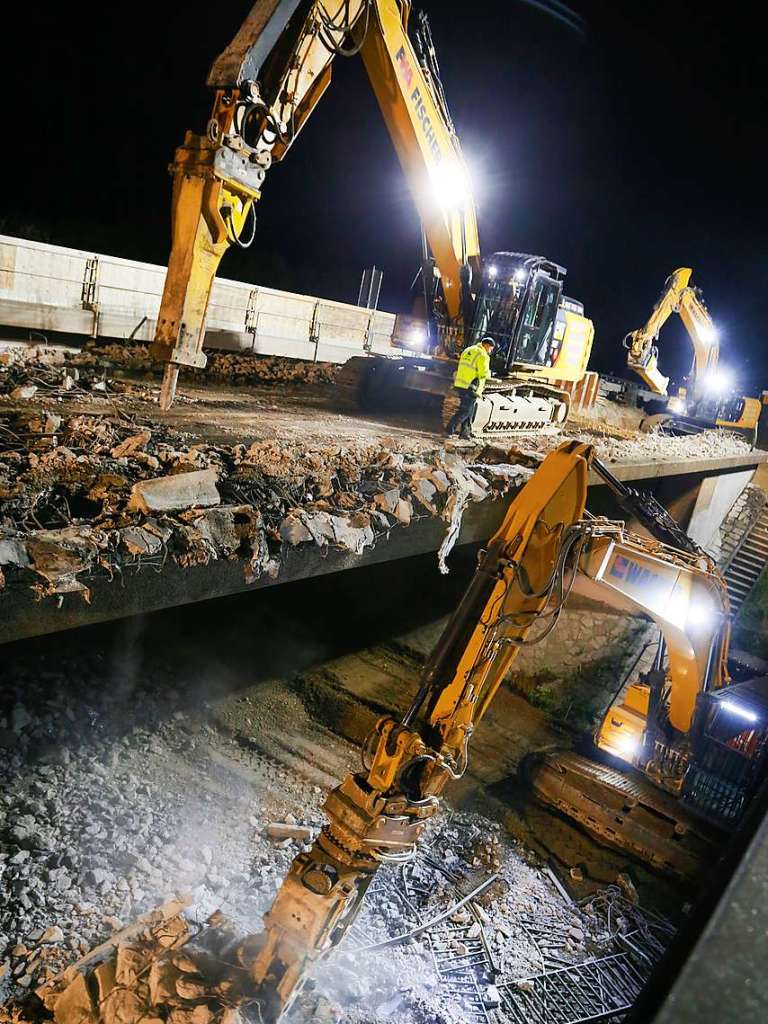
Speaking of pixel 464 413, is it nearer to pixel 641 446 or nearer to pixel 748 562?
pixel 641 446

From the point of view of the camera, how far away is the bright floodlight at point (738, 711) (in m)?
7.12

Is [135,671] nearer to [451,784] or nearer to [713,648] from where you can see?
[451,784]

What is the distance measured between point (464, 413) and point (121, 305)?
18.5ft

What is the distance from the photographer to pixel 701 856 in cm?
704

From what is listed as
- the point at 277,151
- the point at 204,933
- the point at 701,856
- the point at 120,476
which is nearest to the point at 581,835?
the point at 701,856

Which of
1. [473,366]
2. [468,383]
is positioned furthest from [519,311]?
[468,383]

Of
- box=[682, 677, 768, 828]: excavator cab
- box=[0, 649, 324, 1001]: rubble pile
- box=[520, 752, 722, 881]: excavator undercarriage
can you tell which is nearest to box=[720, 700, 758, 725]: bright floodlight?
box=[682, 677, 768, 828]: excavator cab

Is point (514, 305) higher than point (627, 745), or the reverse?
point (514, 305)

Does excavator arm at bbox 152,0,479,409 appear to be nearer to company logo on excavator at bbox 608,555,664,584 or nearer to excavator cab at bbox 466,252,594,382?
company logo on excavator at bbox 608,555,664,584

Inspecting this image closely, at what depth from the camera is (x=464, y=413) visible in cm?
966

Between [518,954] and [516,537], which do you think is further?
[518,954]

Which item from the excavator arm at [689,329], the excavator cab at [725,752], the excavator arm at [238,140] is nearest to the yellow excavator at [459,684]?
the excavator cab at [725,752]

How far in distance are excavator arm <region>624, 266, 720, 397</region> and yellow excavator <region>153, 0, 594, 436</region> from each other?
162 inches

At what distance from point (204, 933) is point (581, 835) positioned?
16.4 feet
